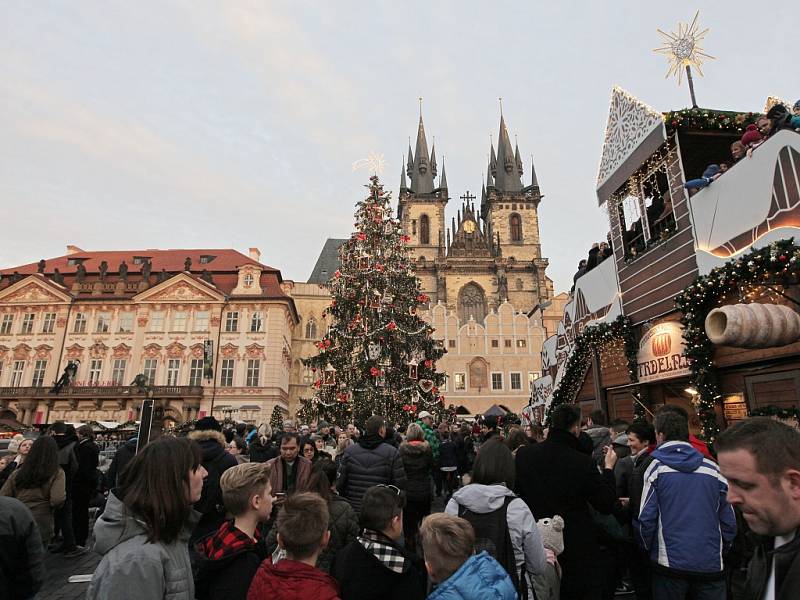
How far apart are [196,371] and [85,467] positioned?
29.7m

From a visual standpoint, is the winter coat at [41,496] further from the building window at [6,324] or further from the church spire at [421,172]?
the church spire at [421,172]

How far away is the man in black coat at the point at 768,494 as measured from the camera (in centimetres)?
150

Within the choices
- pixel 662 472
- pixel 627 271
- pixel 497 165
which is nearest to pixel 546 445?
pixel 662 472

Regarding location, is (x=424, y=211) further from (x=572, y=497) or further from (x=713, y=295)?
(x=572, y=497)

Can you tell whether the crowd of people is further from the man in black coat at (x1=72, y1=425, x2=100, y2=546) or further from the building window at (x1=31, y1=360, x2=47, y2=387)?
the building window at (x1=31, y1=360, x2=47, y2=387)

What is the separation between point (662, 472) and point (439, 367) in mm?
39997

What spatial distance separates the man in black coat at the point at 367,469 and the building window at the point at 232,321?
33.1 m

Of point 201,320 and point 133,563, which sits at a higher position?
point 201,320

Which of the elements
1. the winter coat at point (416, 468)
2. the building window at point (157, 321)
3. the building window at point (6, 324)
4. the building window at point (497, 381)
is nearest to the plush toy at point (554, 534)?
the winter coat at point (416, 468)

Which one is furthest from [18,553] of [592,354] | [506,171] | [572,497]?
[506,171]

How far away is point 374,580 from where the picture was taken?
8.07 ft

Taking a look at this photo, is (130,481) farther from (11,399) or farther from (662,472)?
(11,399)

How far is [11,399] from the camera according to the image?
112ft

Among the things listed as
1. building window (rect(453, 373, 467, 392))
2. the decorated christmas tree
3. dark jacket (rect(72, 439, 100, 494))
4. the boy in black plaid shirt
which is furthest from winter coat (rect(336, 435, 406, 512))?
building window (rect(453, 373, 467, 392))
